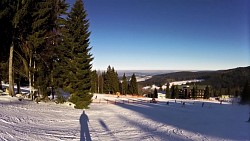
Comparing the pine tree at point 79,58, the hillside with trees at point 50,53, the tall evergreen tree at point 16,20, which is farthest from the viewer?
the pine tree at point 79,58

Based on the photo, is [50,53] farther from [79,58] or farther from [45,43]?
[79,58]

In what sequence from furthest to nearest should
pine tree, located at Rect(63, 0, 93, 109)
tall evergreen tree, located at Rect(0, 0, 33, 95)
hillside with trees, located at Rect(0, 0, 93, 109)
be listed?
pine tree, located at Rect(63, 0, 93, 109) → hillside with trees, located at Rect(0, 0, 93, 109) → tall evergreen tree, located at Rect(0, 0, 33, 95)

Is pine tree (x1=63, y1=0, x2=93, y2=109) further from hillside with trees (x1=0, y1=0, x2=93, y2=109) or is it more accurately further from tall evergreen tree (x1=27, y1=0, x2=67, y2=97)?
tall evergreen tree (x1=27, y1=0, x2=67, y2=97)

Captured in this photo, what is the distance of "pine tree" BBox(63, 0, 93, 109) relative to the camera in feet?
85.9

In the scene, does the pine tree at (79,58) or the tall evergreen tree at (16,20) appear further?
the pine tree at (79,58)

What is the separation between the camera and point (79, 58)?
26219 millimetres

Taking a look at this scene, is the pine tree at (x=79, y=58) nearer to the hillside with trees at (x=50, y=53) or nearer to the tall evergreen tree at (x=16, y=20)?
the hillside with trees at (x=50, y=53)

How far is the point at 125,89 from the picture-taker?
320 ft

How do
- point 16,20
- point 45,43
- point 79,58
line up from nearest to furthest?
point 16,20, point 79,58, point 45,43

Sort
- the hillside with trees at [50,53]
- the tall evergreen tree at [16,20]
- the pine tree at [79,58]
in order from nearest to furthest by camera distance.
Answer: the tall evergreen tree at [16,20] < the hillside with trees at [50,53] < the pine tree at [79,58]

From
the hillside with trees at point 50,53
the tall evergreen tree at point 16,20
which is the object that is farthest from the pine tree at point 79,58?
the tall evergreen tree at point 16,20

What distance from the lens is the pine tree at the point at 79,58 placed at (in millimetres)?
26188

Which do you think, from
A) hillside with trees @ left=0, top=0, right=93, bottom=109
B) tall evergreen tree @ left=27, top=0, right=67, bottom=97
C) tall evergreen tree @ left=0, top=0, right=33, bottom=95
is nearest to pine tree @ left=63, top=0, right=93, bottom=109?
hillside with trees @ left=0, top=0, right=93, bottom=109

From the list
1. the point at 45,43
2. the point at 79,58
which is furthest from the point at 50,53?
the point at 79,58
